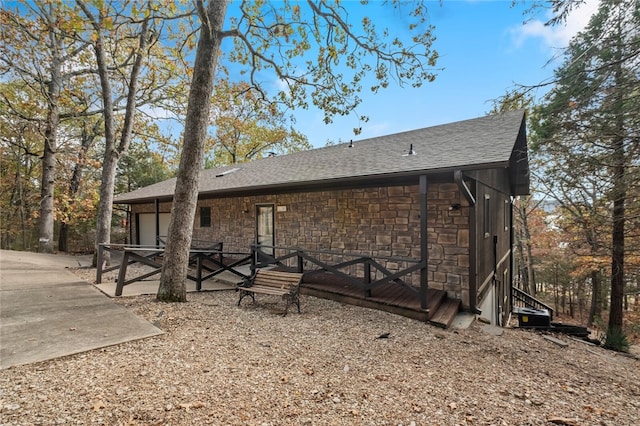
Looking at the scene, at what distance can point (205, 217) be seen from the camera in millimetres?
10977

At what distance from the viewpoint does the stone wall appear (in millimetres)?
5605

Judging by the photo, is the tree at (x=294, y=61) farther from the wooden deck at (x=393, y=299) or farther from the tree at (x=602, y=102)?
the wooden deck at (x=393, y=299)

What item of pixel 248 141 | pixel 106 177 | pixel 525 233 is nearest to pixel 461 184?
pixel 106 177

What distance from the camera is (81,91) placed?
12312 millimetres

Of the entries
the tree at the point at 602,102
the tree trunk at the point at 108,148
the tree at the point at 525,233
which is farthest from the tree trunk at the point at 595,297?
the tree trunk at the point at 108,148

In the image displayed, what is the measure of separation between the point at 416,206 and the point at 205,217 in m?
8.12

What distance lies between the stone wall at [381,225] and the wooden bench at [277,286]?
73.0 inches

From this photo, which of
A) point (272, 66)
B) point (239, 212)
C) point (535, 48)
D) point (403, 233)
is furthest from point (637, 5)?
point (239, 212)

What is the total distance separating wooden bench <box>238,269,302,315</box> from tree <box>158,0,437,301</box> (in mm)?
1293

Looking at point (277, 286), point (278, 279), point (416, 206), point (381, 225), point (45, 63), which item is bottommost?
point (277, 286)

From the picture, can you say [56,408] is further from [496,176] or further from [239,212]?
[496,176]

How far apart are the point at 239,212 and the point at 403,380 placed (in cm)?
785

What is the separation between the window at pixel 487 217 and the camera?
6.57m

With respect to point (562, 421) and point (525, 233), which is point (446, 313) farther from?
point (525, 233)
